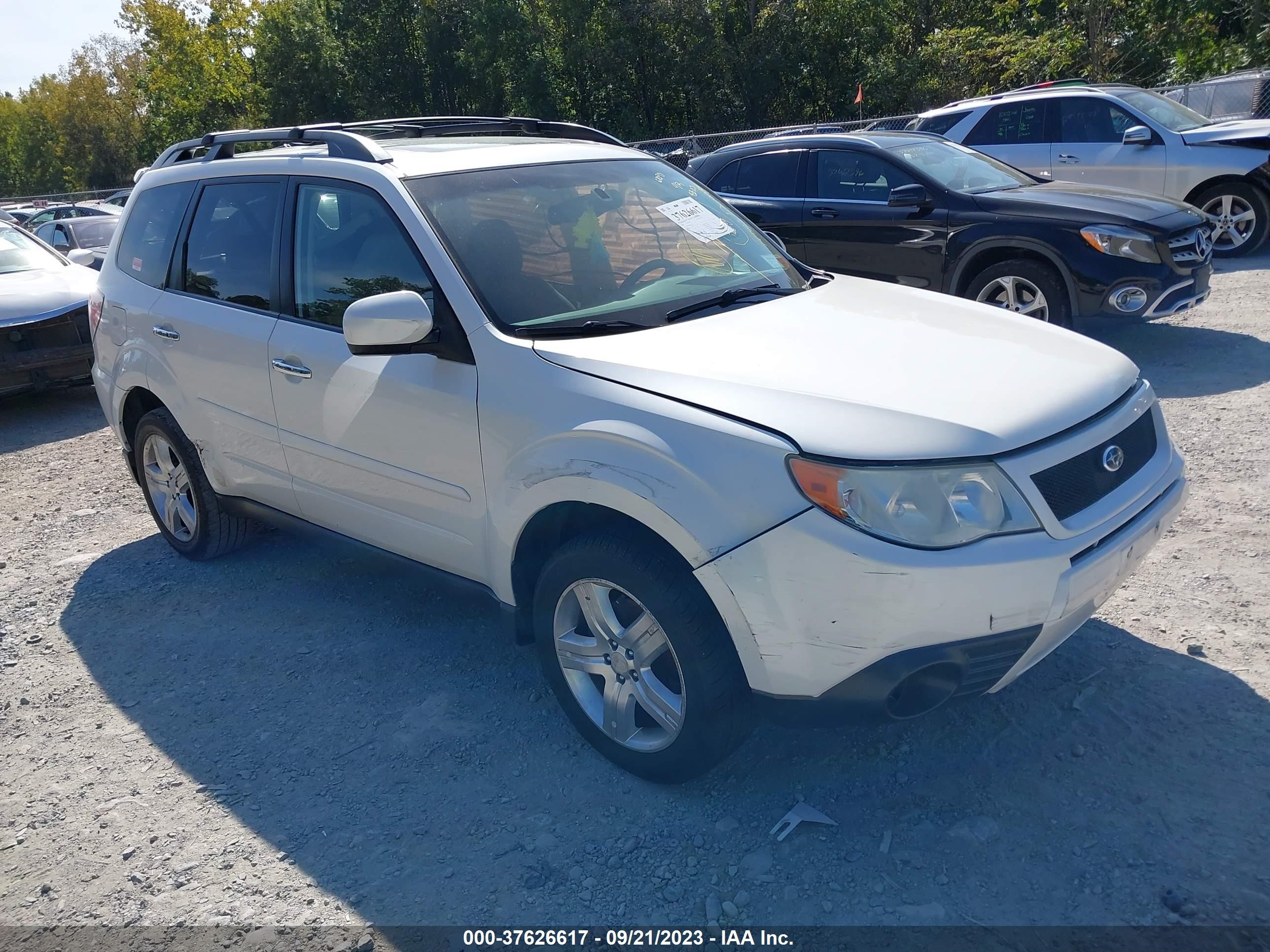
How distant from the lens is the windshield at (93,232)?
15015mm

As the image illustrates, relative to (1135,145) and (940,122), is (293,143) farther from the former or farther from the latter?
(1135,145)

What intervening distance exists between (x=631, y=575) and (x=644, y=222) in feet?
5.20

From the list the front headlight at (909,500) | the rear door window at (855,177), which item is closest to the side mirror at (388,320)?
the front headlight at (909,500)

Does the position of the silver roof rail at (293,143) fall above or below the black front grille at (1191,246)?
above

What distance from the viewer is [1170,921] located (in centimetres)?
249

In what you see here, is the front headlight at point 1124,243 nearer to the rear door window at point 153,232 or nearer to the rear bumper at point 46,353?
the rear door window at point 153,232

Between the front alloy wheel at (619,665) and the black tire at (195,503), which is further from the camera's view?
the black tire at (195,503)

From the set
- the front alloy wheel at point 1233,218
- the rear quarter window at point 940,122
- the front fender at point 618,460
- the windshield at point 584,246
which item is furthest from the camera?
the rear quarter window at point 940,122

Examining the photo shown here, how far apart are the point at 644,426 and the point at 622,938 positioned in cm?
133

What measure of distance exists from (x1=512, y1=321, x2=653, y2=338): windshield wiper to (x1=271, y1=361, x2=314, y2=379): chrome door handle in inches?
41.0

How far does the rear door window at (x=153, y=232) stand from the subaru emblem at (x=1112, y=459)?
401cm

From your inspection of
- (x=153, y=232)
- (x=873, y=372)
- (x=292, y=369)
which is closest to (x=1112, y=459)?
(x=873, y=372)

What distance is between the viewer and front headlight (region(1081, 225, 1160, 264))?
6973 mm

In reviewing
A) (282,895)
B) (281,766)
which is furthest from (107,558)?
(282,895)
